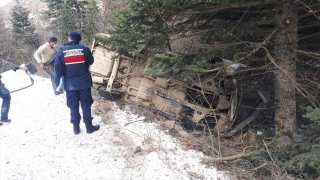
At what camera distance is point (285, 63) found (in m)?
4.61

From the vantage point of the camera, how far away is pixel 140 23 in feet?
15.4

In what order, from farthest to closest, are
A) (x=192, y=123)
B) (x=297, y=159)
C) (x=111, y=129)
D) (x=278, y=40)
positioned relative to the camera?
1. (x=192, y=123)
2. (x=111, y=129)
3. (x=278, y=40)
4. (x=297, y=159)

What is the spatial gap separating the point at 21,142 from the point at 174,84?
348 centimetres

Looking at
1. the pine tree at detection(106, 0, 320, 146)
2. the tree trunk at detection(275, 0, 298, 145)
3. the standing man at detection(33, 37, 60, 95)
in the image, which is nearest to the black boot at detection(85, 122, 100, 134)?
the pine tree at detection(106, 0, 320, 146)

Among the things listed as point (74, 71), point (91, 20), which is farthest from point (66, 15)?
point (74, 71)

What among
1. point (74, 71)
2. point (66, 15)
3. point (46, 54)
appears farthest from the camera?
point (66, 15)

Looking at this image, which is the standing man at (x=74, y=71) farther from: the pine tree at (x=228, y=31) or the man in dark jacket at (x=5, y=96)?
the man in dark jacket at (x=5, y=96)

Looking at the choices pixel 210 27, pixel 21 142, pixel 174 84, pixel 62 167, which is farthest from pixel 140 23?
pixel 21 142

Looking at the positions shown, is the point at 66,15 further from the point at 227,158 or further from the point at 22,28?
the point at 227,158

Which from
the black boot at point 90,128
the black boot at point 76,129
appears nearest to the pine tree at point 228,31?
the black boot at point 90,128

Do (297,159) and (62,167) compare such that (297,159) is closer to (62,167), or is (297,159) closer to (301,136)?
(301,136)

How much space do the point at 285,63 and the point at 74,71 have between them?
12.6 ft

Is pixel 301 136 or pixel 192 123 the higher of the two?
pixel 301 136

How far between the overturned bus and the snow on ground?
64 cm
